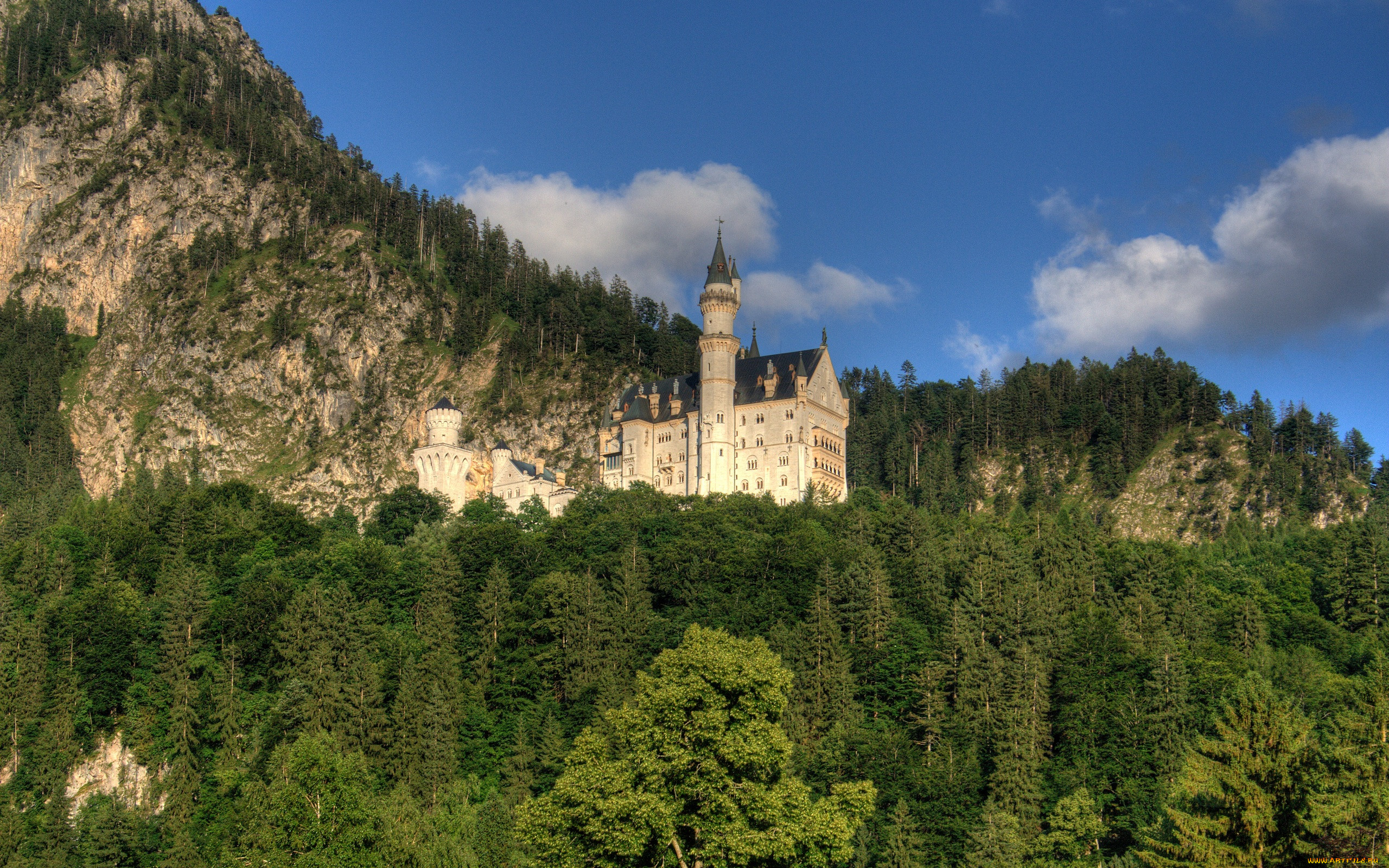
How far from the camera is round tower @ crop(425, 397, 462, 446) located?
107875 mm

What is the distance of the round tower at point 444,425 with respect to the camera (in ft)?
354

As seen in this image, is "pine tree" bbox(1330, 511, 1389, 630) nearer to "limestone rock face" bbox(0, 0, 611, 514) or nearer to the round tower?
"limestone rock face" bbox(0, 0, 611, 514)

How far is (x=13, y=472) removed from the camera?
13288cm

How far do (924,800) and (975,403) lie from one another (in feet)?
309

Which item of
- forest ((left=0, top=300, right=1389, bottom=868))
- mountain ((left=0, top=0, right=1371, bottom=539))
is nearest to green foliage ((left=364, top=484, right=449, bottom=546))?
forest ((left=0, top=300, right=1389, bottom=868))

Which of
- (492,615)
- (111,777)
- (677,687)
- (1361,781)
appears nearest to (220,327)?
(111,777)

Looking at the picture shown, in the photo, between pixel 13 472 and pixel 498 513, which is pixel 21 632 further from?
pixel 13 472

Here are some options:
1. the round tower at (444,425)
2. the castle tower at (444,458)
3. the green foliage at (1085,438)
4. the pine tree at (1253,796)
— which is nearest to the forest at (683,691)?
the pine tree at (1253,796)

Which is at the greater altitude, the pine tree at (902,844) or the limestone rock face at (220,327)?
the limestone rock face at (220,327)

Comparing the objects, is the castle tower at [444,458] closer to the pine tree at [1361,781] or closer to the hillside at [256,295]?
the hillside at [256,295]

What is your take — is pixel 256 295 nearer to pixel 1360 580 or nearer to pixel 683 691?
pixel 1360 580

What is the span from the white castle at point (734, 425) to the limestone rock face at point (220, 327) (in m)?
19.6

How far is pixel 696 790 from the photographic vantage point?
30203mm

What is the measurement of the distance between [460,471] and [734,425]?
24802mm
